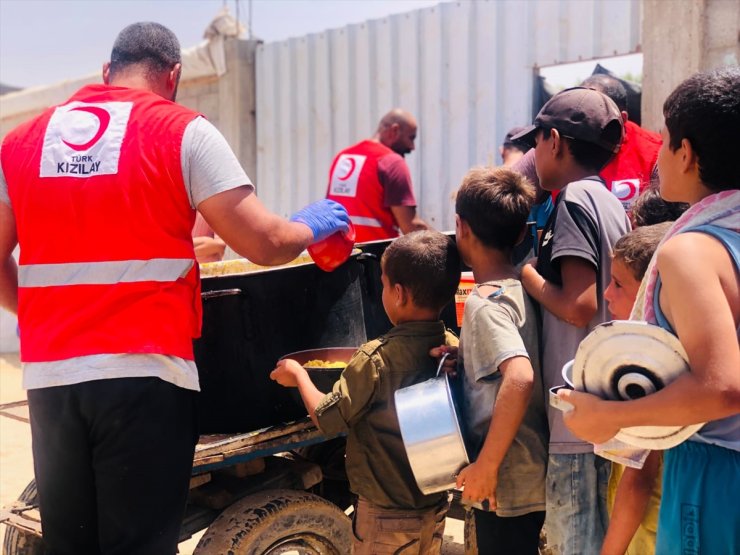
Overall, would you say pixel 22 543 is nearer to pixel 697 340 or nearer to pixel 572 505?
pixel 572 505

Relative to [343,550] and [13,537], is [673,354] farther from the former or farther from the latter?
[13,537]

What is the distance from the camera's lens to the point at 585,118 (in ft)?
8.21

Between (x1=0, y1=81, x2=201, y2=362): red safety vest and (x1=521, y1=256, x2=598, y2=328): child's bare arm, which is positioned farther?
(x1=521, y1=256, x2=598, y2=328): child's bare arm

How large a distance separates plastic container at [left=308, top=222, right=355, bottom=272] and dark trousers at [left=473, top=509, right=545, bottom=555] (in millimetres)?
948

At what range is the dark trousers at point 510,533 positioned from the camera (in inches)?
96.7

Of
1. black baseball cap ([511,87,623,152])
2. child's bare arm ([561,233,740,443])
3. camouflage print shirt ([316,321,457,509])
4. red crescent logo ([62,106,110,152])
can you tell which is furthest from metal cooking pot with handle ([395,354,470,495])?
red crescent logo ([62,106,110,152])

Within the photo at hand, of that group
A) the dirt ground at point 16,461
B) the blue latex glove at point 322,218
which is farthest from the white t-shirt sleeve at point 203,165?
the dirt ground at point 16,461

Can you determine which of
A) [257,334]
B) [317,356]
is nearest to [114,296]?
[257,334]

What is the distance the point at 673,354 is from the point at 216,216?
4.01ft

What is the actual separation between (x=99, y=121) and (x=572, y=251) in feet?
4.28

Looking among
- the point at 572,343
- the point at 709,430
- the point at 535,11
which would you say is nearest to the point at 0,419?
the point at 535,11

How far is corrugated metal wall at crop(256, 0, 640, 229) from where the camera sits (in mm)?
6176

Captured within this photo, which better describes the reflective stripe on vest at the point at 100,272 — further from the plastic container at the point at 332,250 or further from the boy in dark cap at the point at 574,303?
the boy in dark cap at the point at 574,303

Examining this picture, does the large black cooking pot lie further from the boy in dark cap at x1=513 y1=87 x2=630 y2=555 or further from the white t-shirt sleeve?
the boy in dark cap at x1=513 y1=87 x2=630 y2=555
